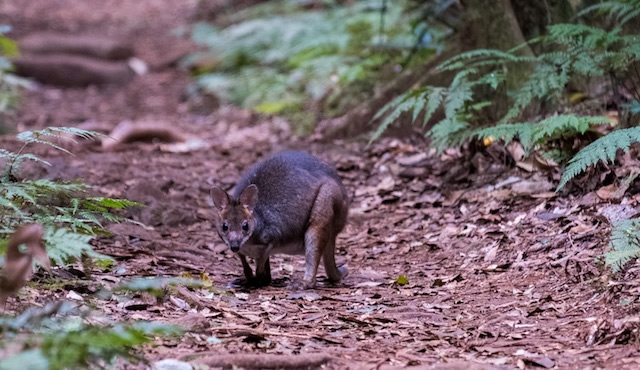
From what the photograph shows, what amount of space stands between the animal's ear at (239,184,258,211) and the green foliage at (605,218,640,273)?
219cm

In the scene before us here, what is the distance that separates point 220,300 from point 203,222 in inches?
83.9

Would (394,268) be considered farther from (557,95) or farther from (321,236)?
(557,95)

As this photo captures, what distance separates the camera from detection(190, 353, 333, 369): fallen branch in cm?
332

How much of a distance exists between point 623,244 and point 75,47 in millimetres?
13034

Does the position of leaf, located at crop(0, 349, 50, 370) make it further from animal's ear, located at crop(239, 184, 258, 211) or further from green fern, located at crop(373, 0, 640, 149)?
green fern, located at crop(373, 0, 640, 149)

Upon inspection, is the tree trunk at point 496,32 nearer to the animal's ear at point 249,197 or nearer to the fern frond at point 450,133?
the fern frond at point 450,133

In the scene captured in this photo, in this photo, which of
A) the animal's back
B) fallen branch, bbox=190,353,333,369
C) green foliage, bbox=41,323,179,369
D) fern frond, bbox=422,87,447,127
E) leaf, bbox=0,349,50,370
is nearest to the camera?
leaf, bbox=0,349,50,370

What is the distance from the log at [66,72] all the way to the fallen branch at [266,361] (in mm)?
11750

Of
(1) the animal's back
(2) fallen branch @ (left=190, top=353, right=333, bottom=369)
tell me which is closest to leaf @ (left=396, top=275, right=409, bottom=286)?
(1) the animal's back

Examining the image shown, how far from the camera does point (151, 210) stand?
255 inches

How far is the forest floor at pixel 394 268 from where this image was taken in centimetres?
382

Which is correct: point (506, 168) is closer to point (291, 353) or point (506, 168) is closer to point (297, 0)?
point (291, 353)

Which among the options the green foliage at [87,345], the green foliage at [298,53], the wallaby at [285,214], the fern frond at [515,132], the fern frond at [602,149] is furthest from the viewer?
the green foliage at [298,53]

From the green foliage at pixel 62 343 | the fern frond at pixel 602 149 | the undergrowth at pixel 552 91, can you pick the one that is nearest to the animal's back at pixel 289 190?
the undergrowth at pixel 552 91
